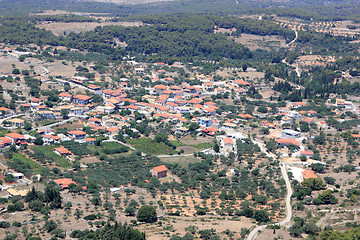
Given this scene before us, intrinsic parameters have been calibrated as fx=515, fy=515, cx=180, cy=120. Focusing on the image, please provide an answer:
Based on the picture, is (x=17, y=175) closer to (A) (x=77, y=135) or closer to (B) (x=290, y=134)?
(A) (x=77, y=135)

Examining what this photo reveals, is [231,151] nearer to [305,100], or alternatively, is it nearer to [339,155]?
[339,155]

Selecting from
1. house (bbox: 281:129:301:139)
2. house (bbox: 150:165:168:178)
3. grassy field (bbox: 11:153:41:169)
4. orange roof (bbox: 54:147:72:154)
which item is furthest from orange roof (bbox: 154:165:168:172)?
house (bbox: 281:129:301:139)

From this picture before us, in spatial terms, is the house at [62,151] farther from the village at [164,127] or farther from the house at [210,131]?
the house at [210,131]

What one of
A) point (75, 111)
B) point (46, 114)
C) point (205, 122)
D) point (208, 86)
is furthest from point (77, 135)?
point (208, 86)

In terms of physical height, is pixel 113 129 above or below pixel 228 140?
above

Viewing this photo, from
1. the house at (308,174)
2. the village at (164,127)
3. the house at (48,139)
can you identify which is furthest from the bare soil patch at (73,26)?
the house at (308,174)
